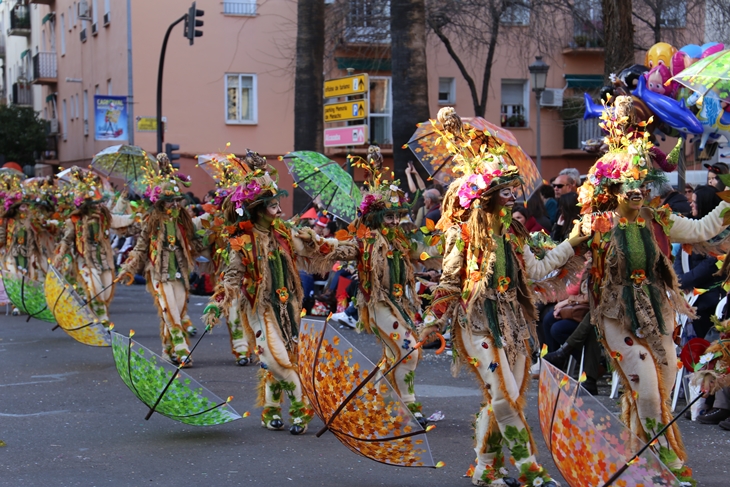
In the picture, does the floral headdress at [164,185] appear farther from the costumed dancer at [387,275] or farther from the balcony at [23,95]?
the balcony at [23,95]

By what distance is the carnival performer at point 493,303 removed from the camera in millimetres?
5543

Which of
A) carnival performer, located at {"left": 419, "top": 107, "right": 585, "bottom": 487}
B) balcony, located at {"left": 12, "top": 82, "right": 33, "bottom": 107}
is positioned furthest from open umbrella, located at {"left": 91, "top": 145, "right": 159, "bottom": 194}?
balcony, located at {"left": 12, "top": 82, "right": 33, "bottom": 107}

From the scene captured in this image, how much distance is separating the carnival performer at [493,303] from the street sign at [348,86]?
9234 millimetres

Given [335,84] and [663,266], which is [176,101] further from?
[663,266]

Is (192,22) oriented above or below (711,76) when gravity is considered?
above

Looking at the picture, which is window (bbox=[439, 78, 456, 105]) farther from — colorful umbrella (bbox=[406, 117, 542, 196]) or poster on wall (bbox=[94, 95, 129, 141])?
colorful umbrella (bbox=[406, 117, 542, 196])

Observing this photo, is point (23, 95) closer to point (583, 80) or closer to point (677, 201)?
point (583, 80)

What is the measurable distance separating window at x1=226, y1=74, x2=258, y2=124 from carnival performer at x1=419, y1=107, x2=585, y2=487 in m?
24.3

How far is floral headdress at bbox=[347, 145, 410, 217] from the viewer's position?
7812 millimetres

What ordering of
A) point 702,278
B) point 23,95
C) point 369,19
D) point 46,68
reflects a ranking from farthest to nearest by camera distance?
point 23,95 < point 46,68 < point 369,19 < point 702,278

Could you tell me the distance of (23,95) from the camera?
5088 cm

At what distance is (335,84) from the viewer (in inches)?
613

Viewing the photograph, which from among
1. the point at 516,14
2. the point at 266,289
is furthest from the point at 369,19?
the point at 266,289

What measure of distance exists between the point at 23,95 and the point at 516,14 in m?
34.0
